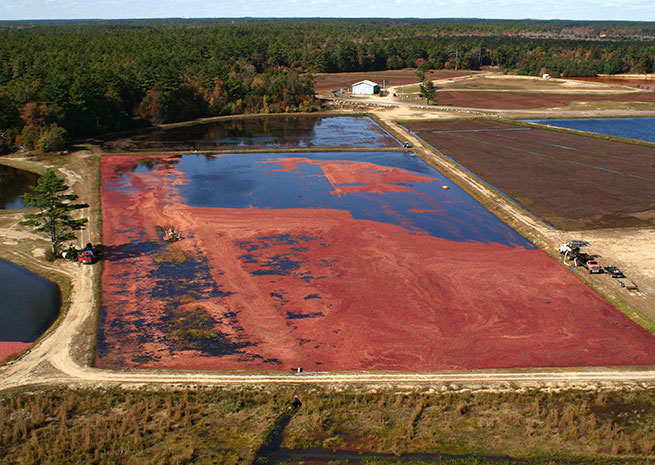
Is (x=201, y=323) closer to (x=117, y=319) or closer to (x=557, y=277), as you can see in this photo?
(x=117, y=319)

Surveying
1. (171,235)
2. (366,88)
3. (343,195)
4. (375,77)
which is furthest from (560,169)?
(375,77)

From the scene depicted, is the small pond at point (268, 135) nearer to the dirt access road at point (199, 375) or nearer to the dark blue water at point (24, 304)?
the dark blue water at point (24, 304)

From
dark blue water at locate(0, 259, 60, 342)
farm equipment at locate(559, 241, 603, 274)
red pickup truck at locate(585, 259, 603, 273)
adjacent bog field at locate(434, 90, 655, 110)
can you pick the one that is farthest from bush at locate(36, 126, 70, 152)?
adjacent bog field at locate(434, 90, 655, 110)

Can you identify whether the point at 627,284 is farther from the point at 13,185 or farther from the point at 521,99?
the point at 521,99

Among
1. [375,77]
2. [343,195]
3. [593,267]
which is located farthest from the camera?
[375,77]

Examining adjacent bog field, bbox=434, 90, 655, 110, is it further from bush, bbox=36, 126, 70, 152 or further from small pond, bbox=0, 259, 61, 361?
small pond, bbox=0, 259, 61, 361

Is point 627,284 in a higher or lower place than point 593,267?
lower

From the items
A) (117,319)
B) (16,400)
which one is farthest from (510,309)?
(16,400)
